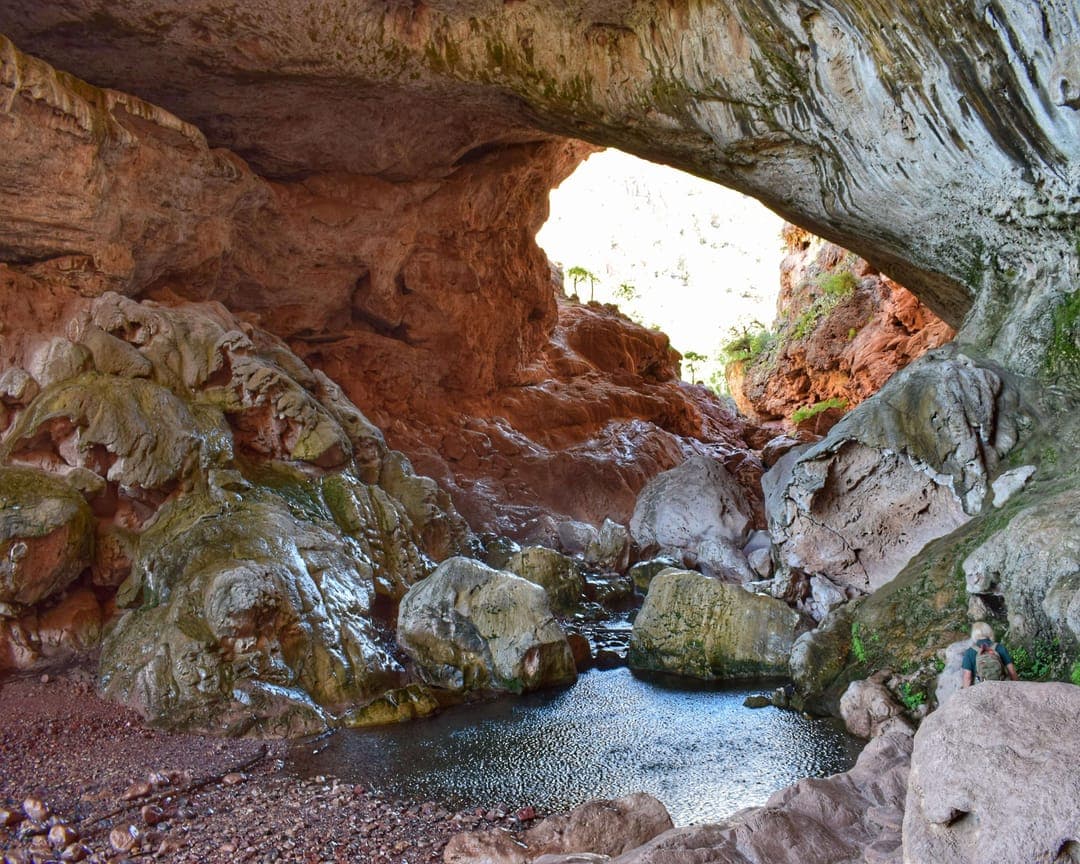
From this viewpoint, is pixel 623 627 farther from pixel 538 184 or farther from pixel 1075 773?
pixel 538 184

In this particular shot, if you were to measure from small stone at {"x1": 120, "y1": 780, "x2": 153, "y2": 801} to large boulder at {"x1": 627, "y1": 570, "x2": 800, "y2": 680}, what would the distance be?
19.1 feet

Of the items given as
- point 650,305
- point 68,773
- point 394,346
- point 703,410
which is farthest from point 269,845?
point 650,305

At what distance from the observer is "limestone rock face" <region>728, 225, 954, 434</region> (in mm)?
22172

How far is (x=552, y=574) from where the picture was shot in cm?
1279

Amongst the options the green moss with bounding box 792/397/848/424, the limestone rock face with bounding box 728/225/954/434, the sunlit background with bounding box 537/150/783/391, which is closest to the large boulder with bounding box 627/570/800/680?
the limestone rock face with bounding box 728/225/954/434

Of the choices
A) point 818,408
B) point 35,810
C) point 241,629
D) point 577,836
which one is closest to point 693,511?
point 241,629

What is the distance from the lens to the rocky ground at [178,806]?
→ 585 cm

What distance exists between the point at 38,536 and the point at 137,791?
3853 millimetres

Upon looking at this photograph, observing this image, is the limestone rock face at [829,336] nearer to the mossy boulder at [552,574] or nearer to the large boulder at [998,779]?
the mossy boulder at [552,574]

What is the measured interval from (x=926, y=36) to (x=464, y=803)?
32.5 feet

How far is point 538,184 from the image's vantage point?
20047mm

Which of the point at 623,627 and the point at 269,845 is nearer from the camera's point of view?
the point at 269,845

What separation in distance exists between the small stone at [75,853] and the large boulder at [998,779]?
5391 mm

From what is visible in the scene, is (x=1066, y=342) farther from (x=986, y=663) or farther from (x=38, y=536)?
(x=38, y=536)
